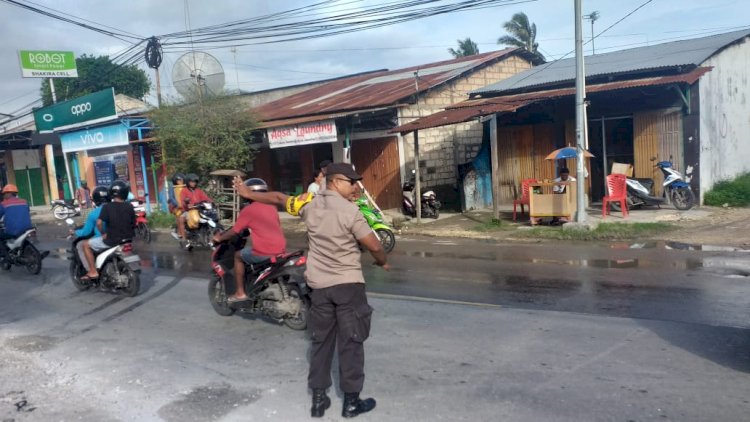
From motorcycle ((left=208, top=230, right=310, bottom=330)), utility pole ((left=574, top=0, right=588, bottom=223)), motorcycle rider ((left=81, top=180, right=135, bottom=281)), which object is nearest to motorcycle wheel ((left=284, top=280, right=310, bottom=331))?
motorcycle ((left=208, top=230, right=310, bottom=330))

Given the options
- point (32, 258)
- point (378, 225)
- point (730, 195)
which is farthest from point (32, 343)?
point (730, 195)

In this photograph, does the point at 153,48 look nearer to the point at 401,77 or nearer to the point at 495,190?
the point at 401,77

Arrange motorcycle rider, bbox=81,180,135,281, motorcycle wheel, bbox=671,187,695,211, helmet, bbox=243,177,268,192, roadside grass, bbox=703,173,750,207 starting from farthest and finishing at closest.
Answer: roadside grass, bbox=703,173,750,207 < motorcycle wheel, bbox=671,187,695,211 < motorcycle rider, bbox=81,180,135,281 < helmet, bbox=243,177,268,192

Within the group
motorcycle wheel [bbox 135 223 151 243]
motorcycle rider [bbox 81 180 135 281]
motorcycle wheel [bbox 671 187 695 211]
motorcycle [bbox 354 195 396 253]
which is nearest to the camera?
motorcycle rider [bbox 81 180 135 281]

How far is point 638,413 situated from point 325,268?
2228 millimetres

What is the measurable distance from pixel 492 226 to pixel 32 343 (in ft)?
31.6

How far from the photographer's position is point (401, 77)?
21.8 metres

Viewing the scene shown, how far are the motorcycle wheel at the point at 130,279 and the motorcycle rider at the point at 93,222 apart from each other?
0.52 meters

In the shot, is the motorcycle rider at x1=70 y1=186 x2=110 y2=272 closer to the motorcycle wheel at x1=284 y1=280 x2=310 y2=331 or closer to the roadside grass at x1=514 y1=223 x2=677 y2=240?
the motorcycle wheel at x1=284 y1=280 x2=310 y2=331

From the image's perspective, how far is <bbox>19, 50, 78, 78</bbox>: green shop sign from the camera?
3005cm

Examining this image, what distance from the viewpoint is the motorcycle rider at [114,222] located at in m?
8.23

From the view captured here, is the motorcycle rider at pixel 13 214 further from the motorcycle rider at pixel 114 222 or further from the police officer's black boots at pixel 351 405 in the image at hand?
the police officer's black boots at pixel 351 405

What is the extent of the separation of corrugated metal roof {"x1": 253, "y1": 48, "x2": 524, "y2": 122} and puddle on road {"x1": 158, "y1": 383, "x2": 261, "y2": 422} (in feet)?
41.0

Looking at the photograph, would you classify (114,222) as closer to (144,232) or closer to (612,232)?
(144,232)
